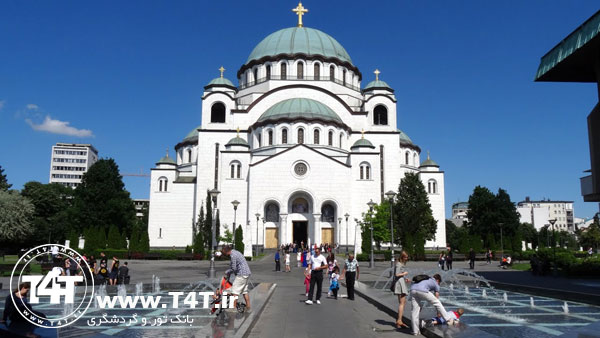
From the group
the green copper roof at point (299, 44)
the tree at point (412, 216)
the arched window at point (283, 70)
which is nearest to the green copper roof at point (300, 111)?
the arched window at point (283, 70)

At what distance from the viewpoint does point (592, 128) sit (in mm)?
16547

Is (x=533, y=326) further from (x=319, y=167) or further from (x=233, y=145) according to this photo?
(x=233, y=145)

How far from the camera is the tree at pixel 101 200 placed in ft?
160

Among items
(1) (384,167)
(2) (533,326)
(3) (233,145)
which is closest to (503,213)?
(1) (384,167)

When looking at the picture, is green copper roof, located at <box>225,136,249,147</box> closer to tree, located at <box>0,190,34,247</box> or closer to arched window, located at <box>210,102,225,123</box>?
arched window, located at <box>210,102,225,123</box>

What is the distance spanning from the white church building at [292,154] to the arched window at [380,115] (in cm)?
12

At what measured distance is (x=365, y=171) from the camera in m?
46.3

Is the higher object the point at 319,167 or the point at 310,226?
the point at 319,167

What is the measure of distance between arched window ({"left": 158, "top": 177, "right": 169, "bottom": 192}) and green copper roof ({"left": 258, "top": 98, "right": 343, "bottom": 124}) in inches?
510

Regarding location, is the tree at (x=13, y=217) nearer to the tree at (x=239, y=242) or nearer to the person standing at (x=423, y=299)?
the tree at (x=239, y=242)

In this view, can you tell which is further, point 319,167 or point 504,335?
point 319,167

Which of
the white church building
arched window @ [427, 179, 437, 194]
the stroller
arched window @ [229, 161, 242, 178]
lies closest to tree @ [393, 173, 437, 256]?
the white church building

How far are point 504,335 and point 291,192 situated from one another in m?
36.9

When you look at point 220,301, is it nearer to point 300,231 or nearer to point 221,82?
point 300,231
